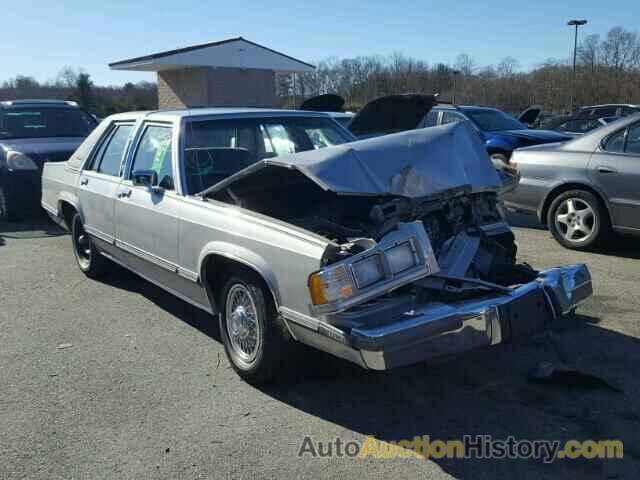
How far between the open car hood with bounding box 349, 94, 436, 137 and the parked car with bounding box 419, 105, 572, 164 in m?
5.42

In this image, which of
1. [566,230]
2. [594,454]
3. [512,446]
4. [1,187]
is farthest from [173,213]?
[1,187]

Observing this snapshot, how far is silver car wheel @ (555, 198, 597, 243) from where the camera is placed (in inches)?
276

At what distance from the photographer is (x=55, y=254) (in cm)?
779

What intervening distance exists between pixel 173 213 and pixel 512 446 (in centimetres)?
263

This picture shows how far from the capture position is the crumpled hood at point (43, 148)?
9750mm

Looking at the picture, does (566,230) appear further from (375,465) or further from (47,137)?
(47,137)

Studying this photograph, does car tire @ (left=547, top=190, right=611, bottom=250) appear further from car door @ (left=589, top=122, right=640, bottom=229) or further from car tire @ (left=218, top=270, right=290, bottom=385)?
car tire @ (left=218, top=270, right=290, bottom=385)

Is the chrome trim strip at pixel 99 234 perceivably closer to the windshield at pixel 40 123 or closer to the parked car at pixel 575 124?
the windshield at pixel 40 123

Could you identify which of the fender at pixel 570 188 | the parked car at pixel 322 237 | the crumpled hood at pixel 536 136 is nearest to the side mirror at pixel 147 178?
the parked car at pixel 322 237

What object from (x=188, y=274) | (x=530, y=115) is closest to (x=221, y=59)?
(x=530, y=115)

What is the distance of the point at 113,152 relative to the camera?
5.84 meters

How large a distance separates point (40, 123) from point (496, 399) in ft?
31.4

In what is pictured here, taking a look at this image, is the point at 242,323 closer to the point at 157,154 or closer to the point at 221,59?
the point at 157,154

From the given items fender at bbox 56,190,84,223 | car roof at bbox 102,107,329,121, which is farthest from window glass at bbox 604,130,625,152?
fender at bbox 56,190,84,223
